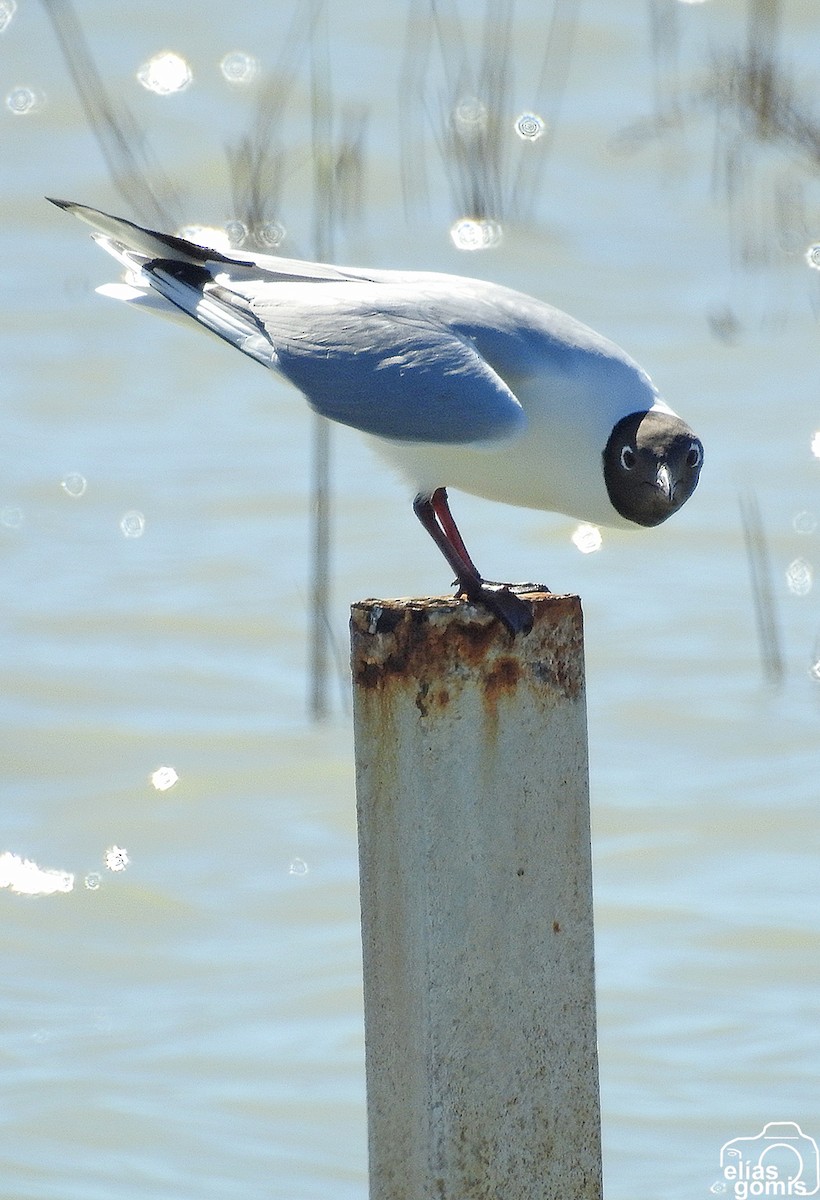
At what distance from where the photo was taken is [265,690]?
7.83 metres

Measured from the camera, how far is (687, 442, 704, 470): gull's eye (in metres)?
3.42

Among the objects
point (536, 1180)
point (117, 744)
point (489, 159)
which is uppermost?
point (489, 159)

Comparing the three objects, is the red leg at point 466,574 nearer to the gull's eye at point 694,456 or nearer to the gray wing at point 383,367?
the gray wing at point 383,367

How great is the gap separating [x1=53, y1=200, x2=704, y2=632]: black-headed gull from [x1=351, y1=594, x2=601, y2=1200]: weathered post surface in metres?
0.35

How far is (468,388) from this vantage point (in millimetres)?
3410

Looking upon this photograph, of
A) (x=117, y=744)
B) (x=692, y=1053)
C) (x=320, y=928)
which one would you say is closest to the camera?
(x=692, y=1053)

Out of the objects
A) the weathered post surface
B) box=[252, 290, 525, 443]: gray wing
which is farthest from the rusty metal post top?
box=[252, 290, 525, 443]: gray wing

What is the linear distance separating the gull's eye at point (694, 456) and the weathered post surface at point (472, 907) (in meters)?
0.68

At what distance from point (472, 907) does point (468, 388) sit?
1.03m

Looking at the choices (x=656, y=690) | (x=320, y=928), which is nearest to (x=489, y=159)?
(x=656, y=690)

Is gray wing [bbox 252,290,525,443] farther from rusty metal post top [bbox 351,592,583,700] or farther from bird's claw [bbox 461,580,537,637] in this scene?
rusty metal post top [bbox 351,592,583,700]

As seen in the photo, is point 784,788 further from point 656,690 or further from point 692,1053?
point 692,1053

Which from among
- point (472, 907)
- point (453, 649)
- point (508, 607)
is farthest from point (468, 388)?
point (472, 907)

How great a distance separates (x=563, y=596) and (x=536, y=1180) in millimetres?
843
